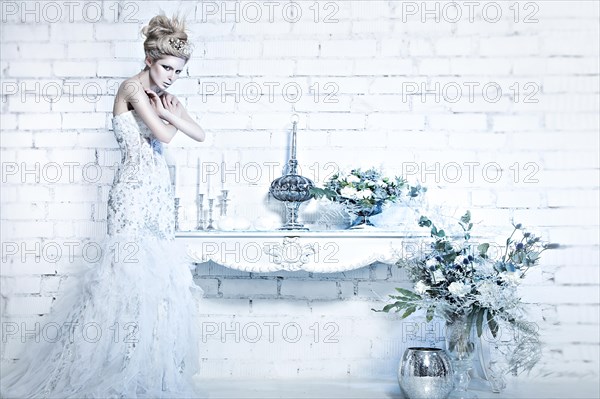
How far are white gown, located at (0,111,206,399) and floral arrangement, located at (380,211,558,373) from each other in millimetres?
1012

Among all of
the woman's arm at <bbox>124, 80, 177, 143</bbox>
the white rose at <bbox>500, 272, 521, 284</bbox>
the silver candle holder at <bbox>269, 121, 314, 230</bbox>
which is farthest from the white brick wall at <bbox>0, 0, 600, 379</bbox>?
the woman's arm at <bbox>124, 80, 177, 143</bbox>

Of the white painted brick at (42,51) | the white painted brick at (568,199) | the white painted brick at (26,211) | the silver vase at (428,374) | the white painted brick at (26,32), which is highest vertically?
the white painted brick at (26,32)

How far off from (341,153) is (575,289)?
1511 millimetres

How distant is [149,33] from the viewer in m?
3.52

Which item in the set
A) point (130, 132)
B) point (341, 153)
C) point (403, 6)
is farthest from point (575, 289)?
point (130, 132)

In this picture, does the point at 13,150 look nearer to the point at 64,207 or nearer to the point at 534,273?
the point at 64,207

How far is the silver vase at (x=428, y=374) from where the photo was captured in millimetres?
3494

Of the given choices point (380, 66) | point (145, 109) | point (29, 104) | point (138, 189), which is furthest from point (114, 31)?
point (380, 66)

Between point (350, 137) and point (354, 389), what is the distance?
1.38 metres

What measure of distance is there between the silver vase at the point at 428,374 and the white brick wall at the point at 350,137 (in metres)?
0.64

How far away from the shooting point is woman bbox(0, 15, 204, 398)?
10.5 feet

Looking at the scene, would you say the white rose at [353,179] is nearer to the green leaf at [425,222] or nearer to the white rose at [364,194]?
the white rose at [364,194]

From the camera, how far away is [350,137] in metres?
4.24

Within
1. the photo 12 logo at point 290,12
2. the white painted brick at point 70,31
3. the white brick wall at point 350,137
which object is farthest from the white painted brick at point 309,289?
the white painted brick at point 70,31
